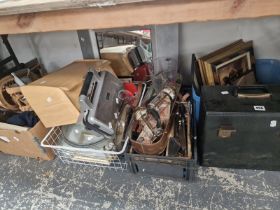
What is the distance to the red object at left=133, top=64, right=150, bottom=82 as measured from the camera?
1.48 metres

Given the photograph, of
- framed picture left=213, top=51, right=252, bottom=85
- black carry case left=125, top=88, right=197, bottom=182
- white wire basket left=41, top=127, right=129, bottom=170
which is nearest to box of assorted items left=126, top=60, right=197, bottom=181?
black carry case left=125, top=88, right=197, bottom=182

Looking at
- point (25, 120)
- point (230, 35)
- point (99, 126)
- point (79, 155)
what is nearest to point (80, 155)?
point (79, 155)

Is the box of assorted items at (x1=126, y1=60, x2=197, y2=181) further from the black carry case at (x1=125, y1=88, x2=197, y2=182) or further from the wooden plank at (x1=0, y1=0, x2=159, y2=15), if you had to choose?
the wooden plank at (x1=0, y1=0, x2=159, y2=15)

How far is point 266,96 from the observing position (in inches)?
36.6

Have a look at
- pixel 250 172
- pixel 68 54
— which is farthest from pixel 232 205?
pixel 68 54

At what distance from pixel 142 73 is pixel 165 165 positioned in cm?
71

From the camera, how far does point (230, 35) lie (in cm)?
128

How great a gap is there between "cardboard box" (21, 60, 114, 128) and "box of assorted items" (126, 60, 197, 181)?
31 cm

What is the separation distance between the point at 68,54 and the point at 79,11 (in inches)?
39.2

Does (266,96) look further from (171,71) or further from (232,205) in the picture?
(171,71)

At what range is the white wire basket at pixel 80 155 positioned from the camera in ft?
3.57

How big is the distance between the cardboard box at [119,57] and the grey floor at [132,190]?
0.67 m

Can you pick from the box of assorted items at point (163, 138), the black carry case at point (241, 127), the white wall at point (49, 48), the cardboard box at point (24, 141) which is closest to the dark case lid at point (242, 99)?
the black carry case at point (241, 127)

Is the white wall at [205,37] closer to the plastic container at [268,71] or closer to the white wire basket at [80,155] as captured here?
the plastic container at [268,71]
